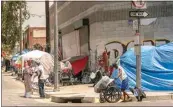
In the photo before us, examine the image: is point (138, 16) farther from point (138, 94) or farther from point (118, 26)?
point (118, 26)

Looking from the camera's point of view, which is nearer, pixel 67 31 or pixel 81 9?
pixel 81 9

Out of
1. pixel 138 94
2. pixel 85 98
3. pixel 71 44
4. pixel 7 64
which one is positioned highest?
pixel 71 44

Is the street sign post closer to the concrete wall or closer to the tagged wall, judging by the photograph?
the tagged wall

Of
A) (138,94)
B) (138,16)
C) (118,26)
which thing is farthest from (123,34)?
(138,94)

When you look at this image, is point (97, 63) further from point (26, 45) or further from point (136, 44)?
point (26, 45)

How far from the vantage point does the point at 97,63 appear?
28.4 meters

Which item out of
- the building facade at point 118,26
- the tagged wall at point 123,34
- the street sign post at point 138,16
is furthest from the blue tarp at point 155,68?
the tagged wall at point 123,34

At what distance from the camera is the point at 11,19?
55.3 metres

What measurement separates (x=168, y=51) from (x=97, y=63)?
24.0 ft

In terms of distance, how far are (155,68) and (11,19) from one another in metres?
35.8

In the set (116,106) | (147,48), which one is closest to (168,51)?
(147,48)

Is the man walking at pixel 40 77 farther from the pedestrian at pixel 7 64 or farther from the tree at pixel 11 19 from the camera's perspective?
the pedestrian at pixel 7 64

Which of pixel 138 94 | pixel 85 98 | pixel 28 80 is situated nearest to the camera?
pixel 138 94

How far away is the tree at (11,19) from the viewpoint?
5406 cm
